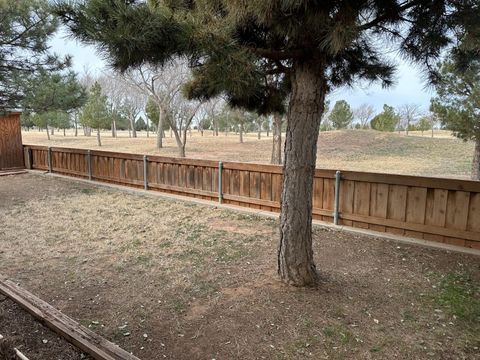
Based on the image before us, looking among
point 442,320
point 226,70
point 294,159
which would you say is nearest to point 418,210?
point 442,320

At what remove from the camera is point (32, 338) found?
103 inches

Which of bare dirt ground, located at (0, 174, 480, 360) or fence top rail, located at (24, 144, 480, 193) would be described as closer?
bare dirt ground, located at (0, 174, 480, 360)

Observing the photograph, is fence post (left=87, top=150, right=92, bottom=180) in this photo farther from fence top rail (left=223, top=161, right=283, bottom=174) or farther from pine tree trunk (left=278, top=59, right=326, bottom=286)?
pine tree trunk (left=278, top=59, right=326, bottom=286)

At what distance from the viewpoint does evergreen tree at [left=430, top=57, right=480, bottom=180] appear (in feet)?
26.8

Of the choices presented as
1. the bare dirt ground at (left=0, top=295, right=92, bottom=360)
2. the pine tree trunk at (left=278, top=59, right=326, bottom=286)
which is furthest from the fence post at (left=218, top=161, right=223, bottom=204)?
the bare dirt ground at (left=0, top=295, right=92, bottom=360)

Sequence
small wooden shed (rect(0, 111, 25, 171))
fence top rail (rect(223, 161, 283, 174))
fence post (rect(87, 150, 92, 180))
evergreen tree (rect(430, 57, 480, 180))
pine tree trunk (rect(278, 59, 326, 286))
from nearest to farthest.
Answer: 1. pine tree trunk (rect(278, 59, 326, 286))
2. fence top rail (rect(223, 161, 283, 174))
3. evergreen tree (rect(430, 57, 480, 180))
4. fence post (rect(87, 150, 92, 180))
5. small wooden shed (rect(0, 111, 25, 171))

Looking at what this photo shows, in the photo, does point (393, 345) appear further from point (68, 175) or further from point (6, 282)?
point (68, 175)

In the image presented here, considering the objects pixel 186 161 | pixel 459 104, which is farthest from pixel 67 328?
pixel 459 104

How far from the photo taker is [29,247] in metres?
4.83

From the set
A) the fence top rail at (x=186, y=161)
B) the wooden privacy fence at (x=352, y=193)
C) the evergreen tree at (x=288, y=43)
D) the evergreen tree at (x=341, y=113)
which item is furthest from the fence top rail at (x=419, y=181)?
the evergreen tree at (x=341, y=113)

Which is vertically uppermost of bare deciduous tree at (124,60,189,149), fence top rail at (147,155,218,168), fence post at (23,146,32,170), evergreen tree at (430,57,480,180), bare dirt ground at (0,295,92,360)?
bare deciduous tree at (124,60,189,149)

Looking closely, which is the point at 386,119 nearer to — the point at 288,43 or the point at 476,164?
the point at 476,164

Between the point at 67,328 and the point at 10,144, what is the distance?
11702 millimetres

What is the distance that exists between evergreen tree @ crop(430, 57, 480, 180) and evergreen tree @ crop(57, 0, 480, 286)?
5499 millimetres
